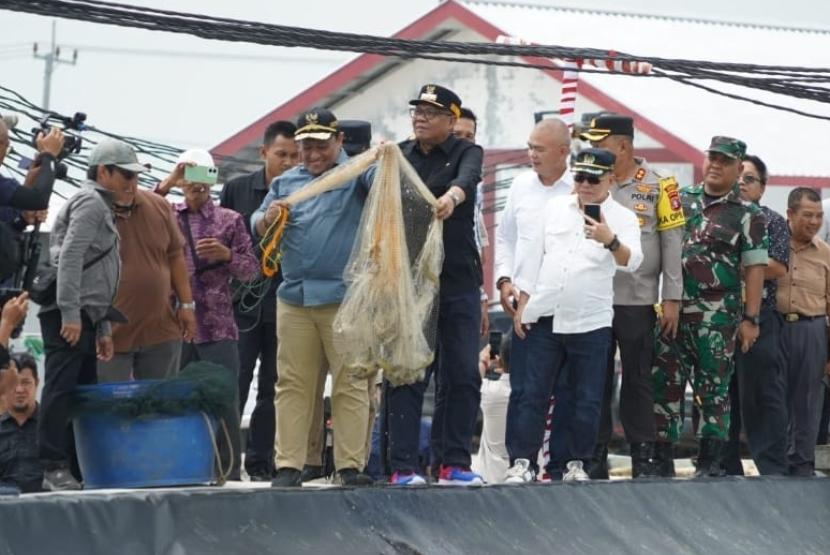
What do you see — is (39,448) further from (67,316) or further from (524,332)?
(524,332)

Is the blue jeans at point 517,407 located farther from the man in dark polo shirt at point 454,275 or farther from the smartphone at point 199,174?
the smartphone at point 199,174

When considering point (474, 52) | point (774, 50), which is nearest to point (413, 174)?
point (474, 52)

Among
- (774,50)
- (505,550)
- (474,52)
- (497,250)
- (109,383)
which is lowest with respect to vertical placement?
(505,550)

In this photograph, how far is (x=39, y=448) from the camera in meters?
9.16

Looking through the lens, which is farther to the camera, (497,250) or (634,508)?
(497,250)

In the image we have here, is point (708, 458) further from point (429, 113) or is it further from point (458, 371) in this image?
point (429, 113)

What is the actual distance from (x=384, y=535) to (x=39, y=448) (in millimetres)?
1798

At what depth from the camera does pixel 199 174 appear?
409 inches

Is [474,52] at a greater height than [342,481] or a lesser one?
greater

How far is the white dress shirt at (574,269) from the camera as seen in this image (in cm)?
991

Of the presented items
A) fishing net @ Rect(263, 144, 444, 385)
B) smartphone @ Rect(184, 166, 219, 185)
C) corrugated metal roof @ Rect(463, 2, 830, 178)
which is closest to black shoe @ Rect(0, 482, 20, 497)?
fishing net @ Rect(263, 144, 444, 385)

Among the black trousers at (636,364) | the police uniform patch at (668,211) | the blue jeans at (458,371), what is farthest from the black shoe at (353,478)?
the police uniform patch at (668,211)

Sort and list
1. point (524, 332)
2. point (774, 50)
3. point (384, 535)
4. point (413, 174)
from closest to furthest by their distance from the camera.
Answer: point (384, 535), point (413, 174), point (524, 332), point (774, 50)

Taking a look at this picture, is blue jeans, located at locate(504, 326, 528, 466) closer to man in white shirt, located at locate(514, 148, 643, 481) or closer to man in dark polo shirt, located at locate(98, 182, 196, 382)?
man in white shirt, located at locate(514, 148, 643, 481)
